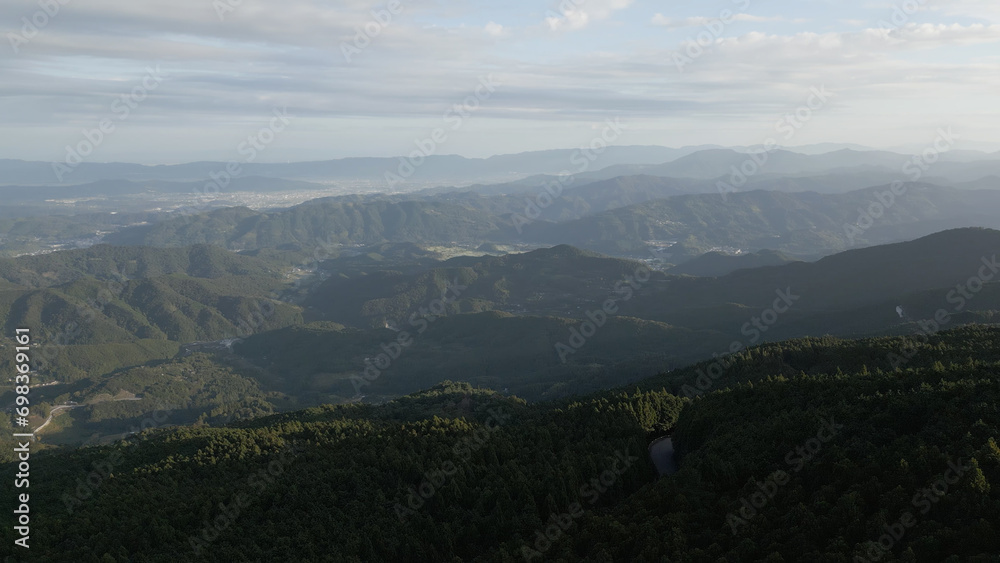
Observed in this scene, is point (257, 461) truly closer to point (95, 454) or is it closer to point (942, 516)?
point (95, 454)

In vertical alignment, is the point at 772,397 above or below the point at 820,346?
above

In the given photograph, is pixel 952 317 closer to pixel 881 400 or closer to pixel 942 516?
pixel 881 400

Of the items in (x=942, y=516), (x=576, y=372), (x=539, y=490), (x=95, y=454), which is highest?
(x=942, y=516)

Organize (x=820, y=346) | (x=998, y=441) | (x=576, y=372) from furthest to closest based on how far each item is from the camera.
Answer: (x=576, y=372) → (x=820, y=346) → (x=998, y=441)

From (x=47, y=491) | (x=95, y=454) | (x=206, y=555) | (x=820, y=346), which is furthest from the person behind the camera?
(x=820, y=346)

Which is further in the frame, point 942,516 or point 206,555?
point 206,555

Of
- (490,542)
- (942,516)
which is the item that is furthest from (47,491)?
(942,516)
